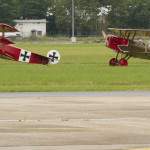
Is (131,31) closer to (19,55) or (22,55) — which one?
(22,55)

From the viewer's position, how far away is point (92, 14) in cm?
14112

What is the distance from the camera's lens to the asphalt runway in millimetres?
11548

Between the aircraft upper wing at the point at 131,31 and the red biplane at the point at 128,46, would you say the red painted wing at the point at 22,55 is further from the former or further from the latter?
the aircraft upper wing at the point at 131,31

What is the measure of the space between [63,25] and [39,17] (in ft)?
51.1

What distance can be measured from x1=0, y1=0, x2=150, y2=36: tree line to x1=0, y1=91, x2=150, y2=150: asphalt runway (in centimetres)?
11773

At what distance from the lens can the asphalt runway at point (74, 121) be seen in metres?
11.5

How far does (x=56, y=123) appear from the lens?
46.1 feet

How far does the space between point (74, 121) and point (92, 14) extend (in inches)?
5018

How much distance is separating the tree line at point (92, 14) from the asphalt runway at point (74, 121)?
386 feet

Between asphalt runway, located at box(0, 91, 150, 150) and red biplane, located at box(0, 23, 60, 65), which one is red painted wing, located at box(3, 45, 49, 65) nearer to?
red biplane, located at box(0, 23, 60, 65)

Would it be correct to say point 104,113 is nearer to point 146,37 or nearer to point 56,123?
point 56,123

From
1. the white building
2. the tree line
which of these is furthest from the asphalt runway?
the white building

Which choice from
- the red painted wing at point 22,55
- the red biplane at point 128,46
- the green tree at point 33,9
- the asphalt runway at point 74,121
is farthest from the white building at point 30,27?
the asphalt runway at point 74,121

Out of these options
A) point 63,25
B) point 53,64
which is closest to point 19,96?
point 53,64
